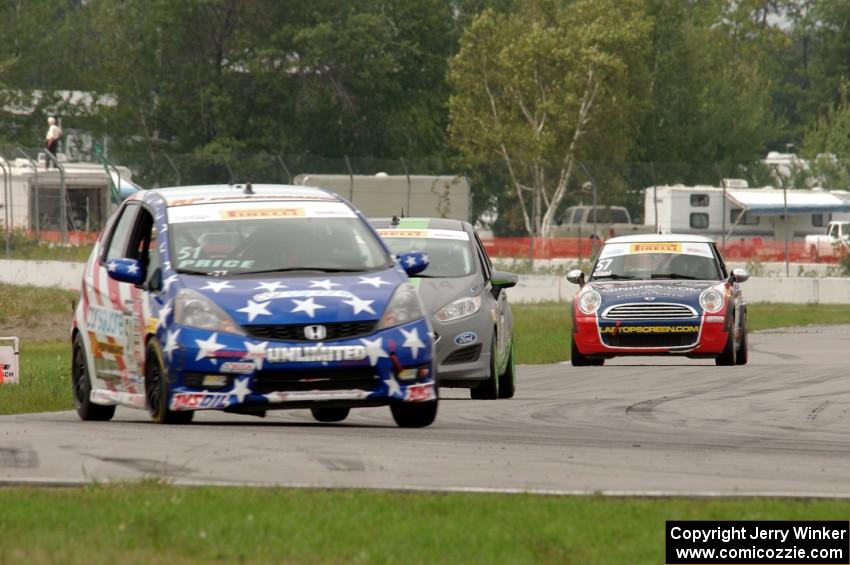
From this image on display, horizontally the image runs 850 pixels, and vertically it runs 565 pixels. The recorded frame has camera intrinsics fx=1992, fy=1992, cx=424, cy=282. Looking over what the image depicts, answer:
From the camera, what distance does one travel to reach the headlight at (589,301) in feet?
72.1

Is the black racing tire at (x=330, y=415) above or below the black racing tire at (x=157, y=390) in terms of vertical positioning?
below

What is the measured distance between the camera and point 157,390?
12.8 m

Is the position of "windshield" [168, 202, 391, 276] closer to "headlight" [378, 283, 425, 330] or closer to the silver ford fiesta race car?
"headlight" [378, 283, 425, 330]

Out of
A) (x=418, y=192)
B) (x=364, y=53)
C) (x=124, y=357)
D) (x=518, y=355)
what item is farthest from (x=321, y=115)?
(x=124, y=357)

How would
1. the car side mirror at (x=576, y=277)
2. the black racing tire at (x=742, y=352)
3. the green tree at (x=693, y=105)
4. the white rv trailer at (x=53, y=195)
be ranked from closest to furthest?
1. the black racing tire at (x=742, y=352)
2. the car side mirror at (x=576, y=277)
3. the white rv trailer at (x=53, y=195)
4. the green tree at (x=693, y=105)

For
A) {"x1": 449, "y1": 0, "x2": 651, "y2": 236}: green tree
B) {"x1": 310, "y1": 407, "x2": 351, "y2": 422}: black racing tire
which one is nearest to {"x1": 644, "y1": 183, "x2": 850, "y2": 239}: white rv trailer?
{"x1": 449, "y1": 0, "x2": 651, "y2": 236}: green tree

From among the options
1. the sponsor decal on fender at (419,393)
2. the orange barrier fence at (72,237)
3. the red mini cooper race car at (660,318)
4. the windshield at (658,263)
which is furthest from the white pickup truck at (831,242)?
the sponsor decal on fender at (419,393)

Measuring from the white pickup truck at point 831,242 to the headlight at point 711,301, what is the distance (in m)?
22.5

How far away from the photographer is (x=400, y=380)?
12.4 meters

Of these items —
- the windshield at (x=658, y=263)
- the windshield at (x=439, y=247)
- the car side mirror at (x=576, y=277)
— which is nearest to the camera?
the windshield at (x=439, y=247)

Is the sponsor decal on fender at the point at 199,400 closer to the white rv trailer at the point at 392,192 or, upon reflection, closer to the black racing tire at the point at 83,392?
the black racing tire at the point at 83,392

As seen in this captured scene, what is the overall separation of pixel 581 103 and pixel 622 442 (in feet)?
197

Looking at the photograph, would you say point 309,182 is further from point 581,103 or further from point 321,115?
point 321,115

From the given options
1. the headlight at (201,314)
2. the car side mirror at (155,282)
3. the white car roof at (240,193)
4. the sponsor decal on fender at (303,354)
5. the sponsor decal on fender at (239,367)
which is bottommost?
the sponsor decal on fender at (239,367)
